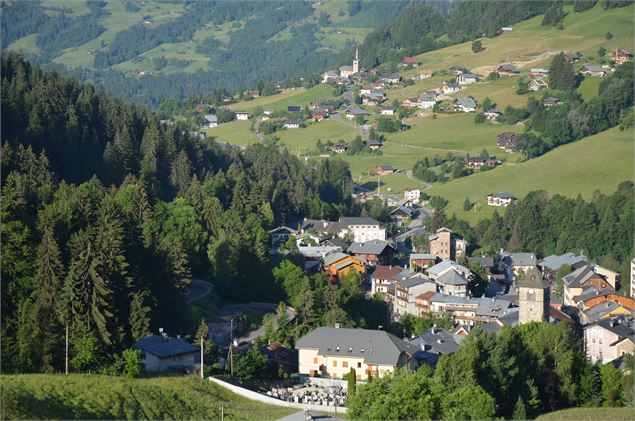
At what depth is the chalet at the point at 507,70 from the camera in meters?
133

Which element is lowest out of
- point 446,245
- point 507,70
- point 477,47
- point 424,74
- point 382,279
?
point 424,74

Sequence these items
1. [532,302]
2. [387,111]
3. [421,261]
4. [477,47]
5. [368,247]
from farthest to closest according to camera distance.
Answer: [477,47] → [387,111] → [368,247] → [421,261] → [532,302]

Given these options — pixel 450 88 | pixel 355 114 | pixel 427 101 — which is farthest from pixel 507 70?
pixel 355 114

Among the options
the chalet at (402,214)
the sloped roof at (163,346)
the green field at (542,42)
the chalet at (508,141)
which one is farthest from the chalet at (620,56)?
the sloped roof at (163,346)

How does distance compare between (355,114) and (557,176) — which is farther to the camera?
(355,114)

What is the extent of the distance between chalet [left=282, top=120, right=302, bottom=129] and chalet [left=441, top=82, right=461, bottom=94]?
15700 millimetres

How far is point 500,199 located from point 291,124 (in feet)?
121

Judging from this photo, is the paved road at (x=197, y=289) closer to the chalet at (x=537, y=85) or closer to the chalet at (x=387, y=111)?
the chalet at (x=387, y=111)

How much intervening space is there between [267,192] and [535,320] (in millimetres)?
26485

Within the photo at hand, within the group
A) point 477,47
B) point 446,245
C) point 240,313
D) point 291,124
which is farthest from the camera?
point 477,47

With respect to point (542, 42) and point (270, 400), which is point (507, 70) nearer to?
point (542, 42)

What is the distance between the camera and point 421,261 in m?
67.3

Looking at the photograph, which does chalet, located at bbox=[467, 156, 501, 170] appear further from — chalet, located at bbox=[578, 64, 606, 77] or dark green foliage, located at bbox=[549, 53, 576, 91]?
chalet, located at bbox=[578, 64, 606, 77]

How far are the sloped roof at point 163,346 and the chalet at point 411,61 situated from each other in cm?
10955
